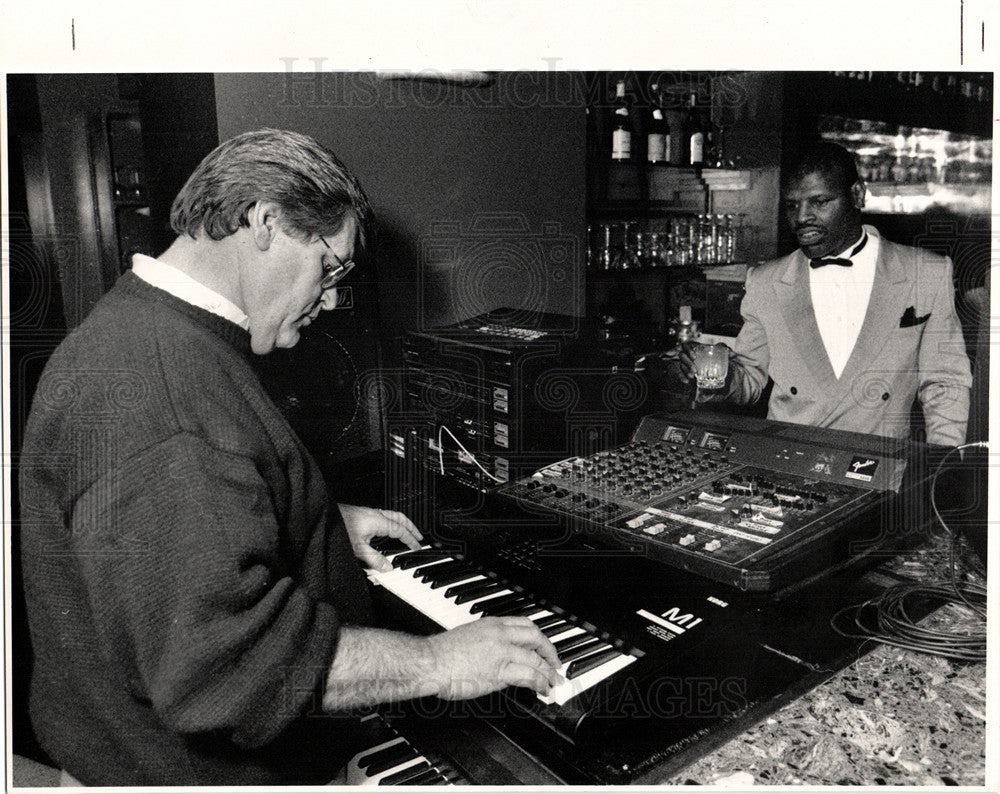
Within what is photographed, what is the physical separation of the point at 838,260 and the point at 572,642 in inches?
64.4

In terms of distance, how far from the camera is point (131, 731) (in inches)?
40.5

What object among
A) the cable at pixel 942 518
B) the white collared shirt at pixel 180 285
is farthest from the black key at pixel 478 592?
the cable at pixel 942 518

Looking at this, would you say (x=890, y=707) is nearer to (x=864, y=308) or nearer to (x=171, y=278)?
(x=171, y=278)

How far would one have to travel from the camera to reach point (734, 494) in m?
1.33

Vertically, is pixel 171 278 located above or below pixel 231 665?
above

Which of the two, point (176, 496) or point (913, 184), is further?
point (913, 184)

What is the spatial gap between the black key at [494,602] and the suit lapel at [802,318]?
4.64 ft

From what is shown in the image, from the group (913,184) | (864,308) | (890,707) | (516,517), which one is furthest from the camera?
(913,184)

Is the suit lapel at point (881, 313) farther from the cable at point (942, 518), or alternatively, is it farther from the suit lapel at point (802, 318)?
the cable at point (942, 518)

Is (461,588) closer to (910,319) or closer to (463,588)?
(463,588)

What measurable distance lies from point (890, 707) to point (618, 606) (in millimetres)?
378

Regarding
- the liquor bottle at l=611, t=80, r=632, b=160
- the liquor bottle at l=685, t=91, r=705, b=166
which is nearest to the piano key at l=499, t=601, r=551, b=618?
the liquor bottle at l=611, t=80, r=632, b=160

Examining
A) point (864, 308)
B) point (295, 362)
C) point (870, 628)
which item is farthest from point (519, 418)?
point (864, 308)

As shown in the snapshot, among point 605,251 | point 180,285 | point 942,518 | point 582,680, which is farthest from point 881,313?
point 180,285
